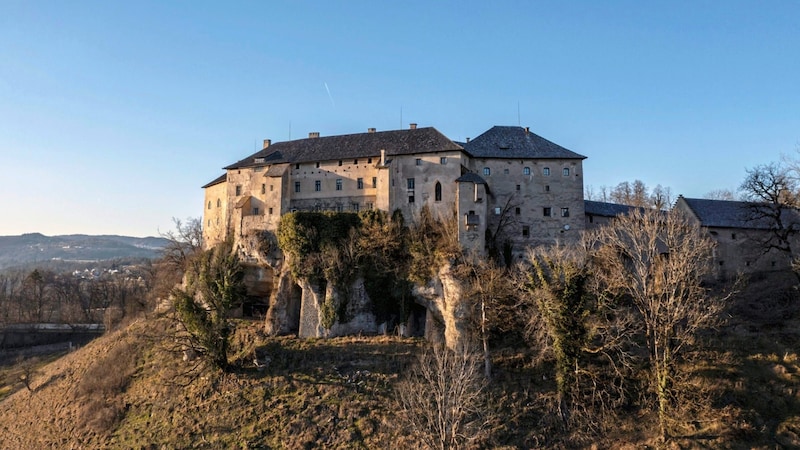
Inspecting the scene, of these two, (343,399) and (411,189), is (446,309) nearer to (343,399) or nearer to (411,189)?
(343,399)

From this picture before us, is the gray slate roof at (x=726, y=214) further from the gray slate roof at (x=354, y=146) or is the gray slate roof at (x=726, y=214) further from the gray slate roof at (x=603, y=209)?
the gray slate roof at (x=354, y=146)

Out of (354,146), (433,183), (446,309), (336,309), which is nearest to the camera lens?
(446,309)

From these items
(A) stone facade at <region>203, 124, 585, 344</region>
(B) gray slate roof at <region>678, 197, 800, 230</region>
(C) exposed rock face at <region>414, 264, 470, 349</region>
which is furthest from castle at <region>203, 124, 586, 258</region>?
(B) gray slate roof at <region>678, 197, 800, 230</region>

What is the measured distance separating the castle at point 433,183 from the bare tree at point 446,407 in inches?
495

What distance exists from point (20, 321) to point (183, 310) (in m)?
50.1

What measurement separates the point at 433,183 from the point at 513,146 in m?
8.59

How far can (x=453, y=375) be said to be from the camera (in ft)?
96.9

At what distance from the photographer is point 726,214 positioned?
50531 mm

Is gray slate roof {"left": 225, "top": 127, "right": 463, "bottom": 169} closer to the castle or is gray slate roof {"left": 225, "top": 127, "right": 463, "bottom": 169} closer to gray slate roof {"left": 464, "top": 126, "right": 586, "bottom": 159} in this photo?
the castle

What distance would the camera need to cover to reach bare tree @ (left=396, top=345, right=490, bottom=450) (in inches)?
1132

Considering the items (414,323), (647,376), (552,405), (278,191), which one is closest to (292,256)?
(278,191)

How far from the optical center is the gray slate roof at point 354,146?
4716 cm

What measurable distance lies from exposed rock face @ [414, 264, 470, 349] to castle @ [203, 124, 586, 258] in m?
3.51

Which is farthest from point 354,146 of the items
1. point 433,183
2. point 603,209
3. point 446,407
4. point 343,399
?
point 446,407
